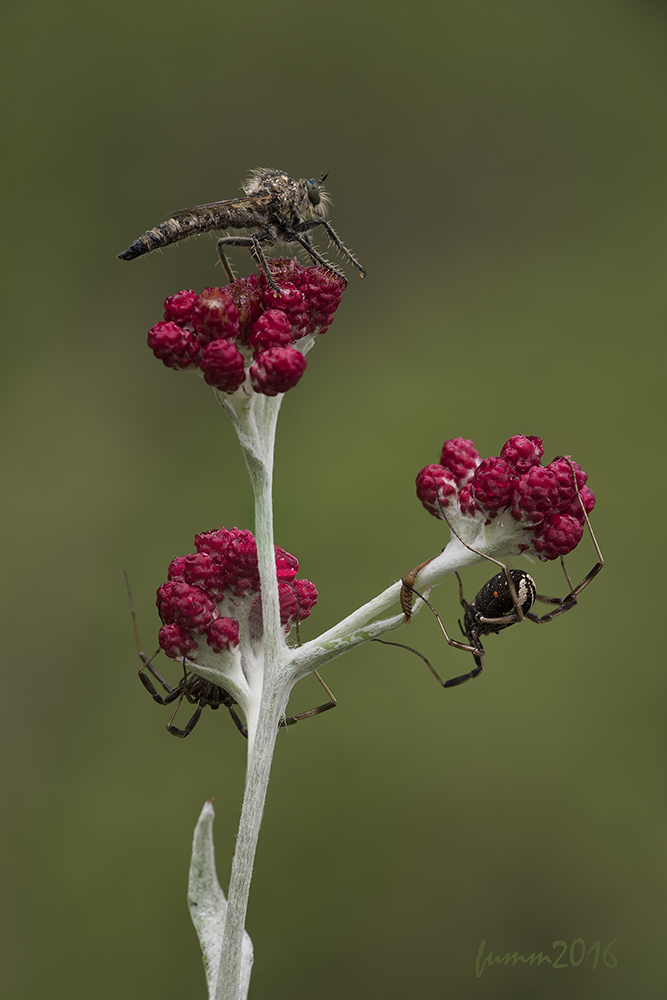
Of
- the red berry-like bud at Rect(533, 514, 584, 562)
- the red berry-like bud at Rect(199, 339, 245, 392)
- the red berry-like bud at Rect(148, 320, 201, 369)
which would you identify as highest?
the red berry-like bud at Rect(148, 320, 201, 369)

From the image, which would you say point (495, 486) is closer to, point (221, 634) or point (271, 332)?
point (271, 332)

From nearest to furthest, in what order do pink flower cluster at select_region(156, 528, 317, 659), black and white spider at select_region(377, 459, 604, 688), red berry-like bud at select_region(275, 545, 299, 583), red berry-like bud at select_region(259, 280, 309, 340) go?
red berry-like bud at select_region(259, 280, 309, 340) → pink flower cluster at select_region(156, 528, 317, 659) → red berry-like bud at select_region(275, 545, 299, 583) → black and white spider at select_region(377, 459, 604, 688)

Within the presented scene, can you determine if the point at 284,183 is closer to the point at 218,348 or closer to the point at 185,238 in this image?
the point at 185,238

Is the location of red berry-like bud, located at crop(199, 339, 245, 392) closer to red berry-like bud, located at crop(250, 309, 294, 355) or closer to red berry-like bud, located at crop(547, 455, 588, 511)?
red berry-like bud, located at crop(250, 309, 294, 355)

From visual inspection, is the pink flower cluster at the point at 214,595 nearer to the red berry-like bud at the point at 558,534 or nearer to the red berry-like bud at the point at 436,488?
the red berry-like bud at the point at 436,488

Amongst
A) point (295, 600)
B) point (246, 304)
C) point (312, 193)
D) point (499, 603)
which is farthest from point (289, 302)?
point (499, 603)

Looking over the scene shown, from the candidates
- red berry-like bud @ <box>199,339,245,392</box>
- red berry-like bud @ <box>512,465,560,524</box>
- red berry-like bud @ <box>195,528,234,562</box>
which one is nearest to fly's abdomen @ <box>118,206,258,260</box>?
red berry-like bud @ <box>199,339,245,392</box>

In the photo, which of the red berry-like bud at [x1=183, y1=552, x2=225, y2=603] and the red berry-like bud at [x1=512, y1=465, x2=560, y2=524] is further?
the red berry-like bud at [x1=183, y1=552, x2=225, y2=603]

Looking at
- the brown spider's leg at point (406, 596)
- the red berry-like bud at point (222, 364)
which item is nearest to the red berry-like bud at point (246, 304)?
the red berry-like bud at point (222, 364)
